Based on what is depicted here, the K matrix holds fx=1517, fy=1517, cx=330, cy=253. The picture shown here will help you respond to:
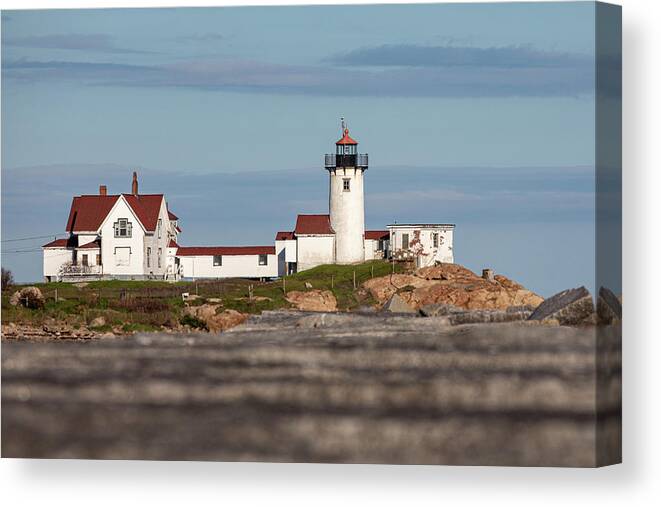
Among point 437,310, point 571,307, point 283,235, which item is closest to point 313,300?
point 283,235

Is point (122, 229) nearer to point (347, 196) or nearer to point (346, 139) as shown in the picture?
point (347, 196)

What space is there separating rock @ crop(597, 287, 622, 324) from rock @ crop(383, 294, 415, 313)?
321cm

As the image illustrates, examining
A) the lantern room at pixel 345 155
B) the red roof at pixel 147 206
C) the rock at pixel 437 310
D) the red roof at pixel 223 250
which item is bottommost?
the rock at pixel 437 310

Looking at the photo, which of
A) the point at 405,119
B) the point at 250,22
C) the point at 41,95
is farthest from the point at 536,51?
the point at 41,95

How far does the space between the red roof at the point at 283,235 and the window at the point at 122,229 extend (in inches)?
139

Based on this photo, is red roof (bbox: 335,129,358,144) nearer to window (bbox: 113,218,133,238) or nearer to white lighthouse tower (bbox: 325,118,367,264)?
white lighthouse tower (bbox: 325,118,367,264)

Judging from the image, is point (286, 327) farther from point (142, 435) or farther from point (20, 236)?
point (20, 236)

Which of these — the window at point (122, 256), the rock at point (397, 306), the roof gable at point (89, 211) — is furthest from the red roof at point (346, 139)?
the window at point (122, 256)

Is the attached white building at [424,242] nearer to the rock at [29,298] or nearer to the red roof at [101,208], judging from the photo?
the red roof at [101,208]

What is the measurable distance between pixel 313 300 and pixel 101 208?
3626 mm

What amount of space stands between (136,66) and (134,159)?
127 centimetres

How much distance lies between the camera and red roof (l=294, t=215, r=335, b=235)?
21938 millimetres

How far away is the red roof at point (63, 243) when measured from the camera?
2131 cm

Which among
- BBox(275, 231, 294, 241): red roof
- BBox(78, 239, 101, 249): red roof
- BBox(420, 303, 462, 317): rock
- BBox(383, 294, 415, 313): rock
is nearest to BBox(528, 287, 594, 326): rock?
BBox(420, 303, 462, 317): rock
